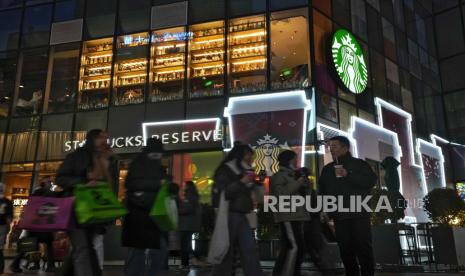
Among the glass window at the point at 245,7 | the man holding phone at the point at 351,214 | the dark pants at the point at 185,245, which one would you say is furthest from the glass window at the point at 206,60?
the man holding phone at the point at 351,214

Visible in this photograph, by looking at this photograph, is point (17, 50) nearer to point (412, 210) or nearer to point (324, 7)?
point (324, 7)

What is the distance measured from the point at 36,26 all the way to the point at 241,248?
1604cm

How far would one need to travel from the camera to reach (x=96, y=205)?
4.29 metres

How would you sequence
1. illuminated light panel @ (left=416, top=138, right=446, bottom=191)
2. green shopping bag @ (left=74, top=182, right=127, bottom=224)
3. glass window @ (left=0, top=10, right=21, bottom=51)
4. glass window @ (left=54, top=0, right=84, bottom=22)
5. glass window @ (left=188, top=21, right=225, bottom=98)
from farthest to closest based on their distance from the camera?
illuminated light panel @ (left=416, top=138, right=446, bottom=191) < glass window @ (left=0, top=10, right=21, bottom=51) < glass window @ (left=54, top=0, right=84, bottom=22) < glass window @ (left=188, top=21, right=225, bottom=98) < green shopping bag @ (left=74, top=182, right=127, bottom=224)

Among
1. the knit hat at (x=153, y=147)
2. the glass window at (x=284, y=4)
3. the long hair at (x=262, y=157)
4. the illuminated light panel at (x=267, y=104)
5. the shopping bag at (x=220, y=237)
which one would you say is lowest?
the shopping bag at (x=220, y=237)

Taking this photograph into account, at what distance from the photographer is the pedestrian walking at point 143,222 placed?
15.5 ft

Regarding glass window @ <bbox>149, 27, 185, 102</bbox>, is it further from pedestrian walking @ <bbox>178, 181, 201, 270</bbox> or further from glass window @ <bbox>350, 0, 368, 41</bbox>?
pedestrian walking @ <bbox>178, 181, 201, 270</bbox>

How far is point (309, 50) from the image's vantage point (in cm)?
1436

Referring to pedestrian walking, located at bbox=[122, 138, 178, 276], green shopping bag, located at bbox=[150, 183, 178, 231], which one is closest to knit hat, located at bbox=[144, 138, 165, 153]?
pedestrian walking, located at bbox=[122, 138, 178, 276]

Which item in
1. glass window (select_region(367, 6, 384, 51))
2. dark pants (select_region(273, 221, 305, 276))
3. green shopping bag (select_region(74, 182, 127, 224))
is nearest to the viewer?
green shopping bag (select_region(74, 182, 127, 224))

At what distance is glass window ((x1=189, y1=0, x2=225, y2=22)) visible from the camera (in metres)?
15.6

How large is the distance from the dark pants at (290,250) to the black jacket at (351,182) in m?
0.86

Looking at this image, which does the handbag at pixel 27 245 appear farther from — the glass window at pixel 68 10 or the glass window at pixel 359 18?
the glass window at pixel 359 18

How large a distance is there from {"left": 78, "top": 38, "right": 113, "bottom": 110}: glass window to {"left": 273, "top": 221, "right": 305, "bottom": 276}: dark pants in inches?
447
